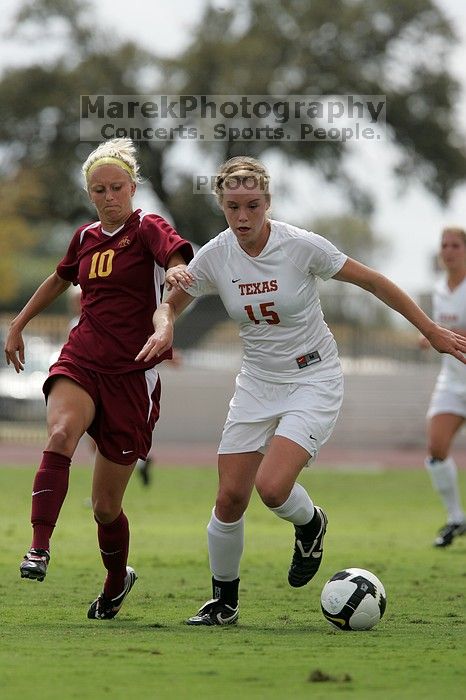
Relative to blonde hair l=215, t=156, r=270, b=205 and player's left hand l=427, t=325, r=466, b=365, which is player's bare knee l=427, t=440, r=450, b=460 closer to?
player's left hand l=427, t=325, r=466, b=365

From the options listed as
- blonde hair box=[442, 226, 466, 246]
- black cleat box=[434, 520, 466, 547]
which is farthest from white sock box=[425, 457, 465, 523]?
blonde hair box=[442, 226, 466, 246]

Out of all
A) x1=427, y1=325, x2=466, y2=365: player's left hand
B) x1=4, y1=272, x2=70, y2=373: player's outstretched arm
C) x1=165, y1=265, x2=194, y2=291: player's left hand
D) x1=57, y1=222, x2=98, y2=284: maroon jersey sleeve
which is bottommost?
x1=427, y1=325, x2=466, y2=365: player's left hand

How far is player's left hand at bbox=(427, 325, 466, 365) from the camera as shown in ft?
24.5

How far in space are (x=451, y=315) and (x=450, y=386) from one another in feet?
2.00

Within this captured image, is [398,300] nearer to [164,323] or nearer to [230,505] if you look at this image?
[164,323]

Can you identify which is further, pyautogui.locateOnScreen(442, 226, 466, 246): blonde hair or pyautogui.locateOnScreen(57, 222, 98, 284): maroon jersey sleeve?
pyautogui.locateOnScreen(442, 226, 466, 246): blonde hair

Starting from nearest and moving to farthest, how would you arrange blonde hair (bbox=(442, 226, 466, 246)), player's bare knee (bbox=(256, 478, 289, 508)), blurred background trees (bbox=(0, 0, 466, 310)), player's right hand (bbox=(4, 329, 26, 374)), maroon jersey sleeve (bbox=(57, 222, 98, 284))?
player's bare knee (bbox=(256, 478, 289, 508)), maroon jersey sleeve (bbox=(57, 222, 98, 284)), player's right hand (bbox=(4, 329, 26, 374)), blonde hair (bbox=(442, 226, 466, 246)), blurred background trees (bbox=(0, 0, 466, 310))

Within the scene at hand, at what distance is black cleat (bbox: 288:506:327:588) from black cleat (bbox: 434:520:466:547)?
4355mm

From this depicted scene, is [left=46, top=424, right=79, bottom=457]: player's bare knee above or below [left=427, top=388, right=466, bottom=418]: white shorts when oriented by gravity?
above

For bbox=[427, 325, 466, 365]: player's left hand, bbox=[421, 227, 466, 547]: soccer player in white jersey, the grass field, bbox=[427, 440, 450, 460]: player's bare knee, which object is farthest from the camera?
bbox=[427, 440, 450, 460]: player's bare knee

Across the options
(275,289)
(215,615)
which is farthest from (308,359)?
(215,615)

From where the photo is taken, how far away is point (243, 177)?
23.8 ft

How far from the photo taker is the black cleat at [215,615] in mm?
7379

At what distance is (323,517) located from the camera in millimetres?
7789
